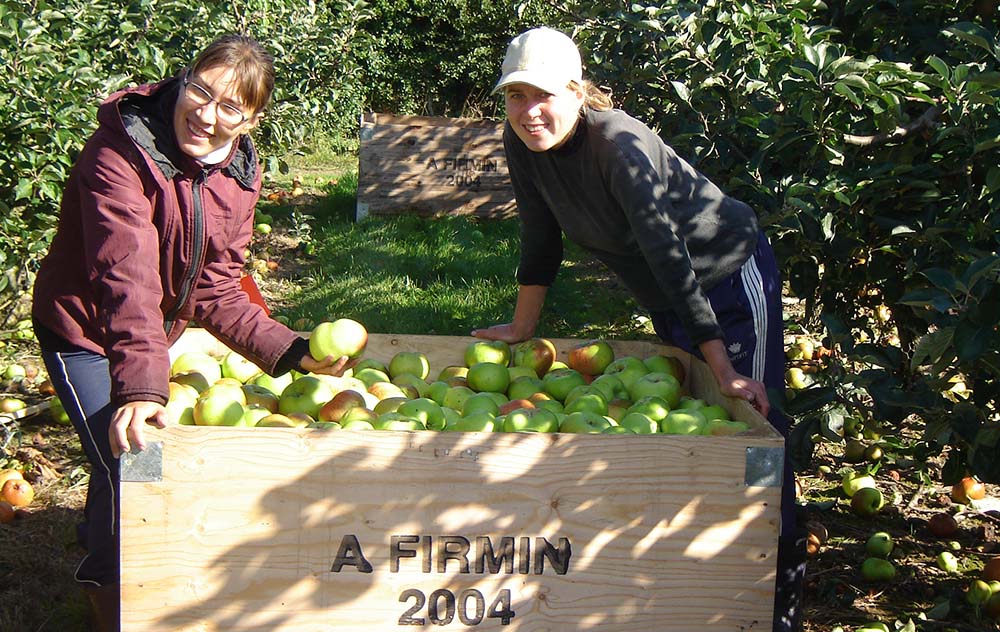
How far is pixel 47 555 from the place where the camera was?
3.29 m

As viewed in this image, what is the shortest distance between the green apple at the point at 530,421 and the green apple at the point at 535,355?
63 centimetres

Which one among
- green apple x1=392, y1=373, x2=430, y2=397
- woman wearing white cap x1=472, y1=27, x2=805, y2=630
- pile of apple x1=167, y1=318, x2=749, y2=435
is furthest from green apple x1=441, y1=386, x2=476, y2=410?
woman wearing white cap x1=472, y1=27, x2=805, y2=630

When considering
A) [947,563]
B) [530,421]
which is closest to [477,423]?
[530,421]

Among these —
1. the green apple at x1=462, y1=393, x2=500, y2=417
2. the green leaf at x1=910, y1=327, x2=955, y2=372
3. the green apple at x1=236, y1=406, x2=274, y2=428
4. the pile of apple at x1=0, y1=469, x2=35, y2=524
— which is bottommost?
the pile of apple at x1=0, y1=469, x2=35, y2=524

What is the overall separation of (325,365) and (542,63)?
3.30 feet

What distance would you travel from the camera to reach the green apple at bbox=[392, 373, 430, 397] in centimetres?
287

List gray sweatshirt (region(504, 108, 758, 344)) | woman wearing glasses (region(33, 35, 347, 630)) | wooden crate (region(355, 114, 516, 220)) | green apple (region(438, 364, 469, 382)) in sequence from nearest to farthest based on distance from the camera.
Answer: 1. woman wearing glasses (region(33, 35, 347, 630))
2. gray sweatshirt (region(504, 108, 758, 344))
3. green apple (region(438, 364, 469, 382))
4. wooden crate (region(355, 114, 516, 220))

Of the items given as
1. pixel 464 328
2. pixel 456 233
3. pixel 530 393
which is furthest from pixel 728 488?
pixel 456 233

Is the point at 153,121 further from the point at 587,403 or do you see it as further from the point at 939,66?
the point at 939,66

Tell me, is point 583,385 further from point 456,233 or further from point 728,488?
point 456,233

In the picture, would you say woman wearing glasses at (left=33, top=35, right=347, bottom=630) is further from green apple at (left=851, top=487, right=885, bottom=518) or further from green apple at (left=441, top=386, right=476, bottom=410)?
green apple at (left=851, top=487, right=885, bottom=518)

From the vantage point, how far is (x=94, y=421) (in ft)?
7.88

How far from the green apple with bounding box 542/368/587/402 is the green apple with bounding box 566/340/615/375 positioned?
108 mm

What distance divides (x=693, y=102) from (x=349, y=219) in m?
4.86
